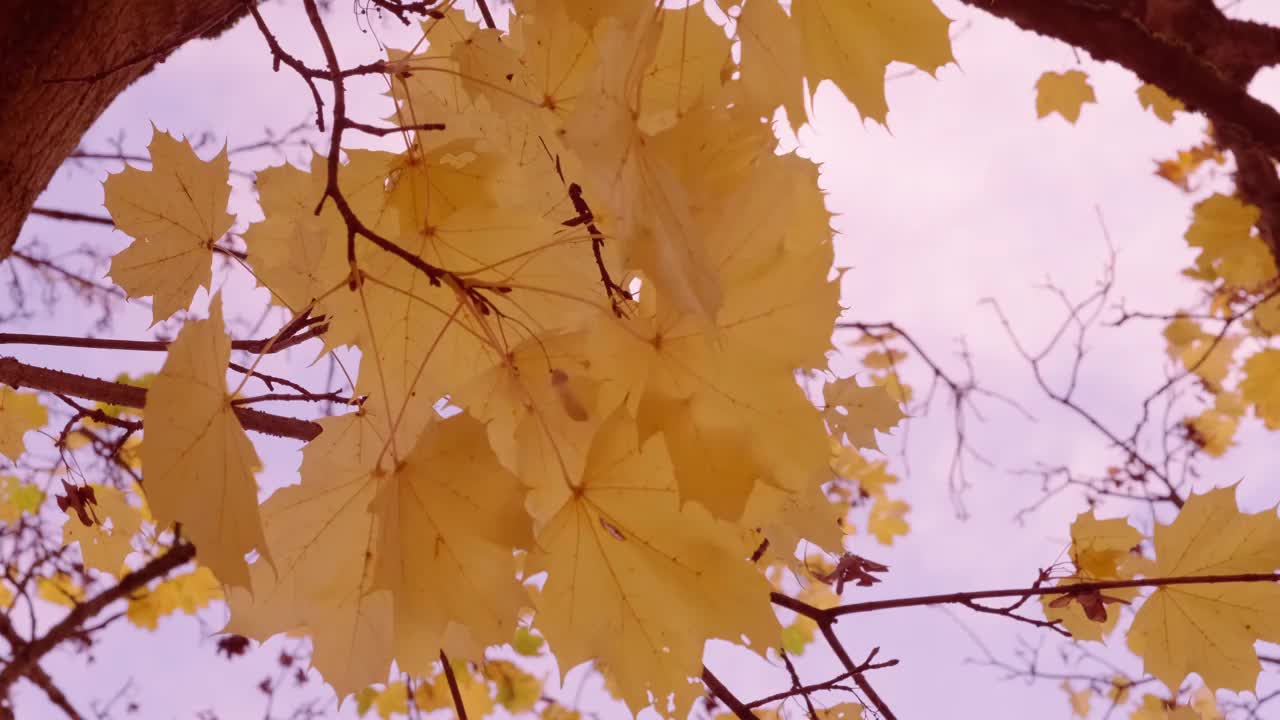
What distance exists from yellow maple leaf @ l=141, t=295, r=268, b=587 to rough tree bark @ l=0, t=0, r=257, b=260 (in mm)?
512

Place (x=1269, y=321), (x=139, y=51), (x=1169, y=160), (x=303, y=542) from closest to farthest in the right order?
(x=303, y=542), (x=139, y=51), (x=1269, y=321), (x=1169, y=160)

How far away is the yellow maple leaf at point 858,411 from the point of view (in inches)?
57.0

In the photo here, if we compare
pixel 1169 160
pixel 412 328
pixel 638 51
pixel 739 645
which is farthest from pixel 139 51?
pixel 1169 160

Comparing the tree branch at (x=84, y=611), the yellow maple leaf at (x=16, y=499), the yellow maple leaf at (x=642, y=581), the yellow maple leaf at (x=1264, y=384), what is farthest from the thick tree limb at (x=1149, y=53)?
the yellow maple leaf at (x=16, y=499)

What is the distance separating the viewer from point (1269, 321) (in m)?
2.96

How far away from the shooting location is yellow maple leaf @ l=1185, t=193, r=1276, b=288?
2973 millimetres

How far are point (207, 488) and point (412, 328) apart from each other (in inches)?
11.5

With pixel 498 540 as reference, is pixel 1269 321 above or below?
above

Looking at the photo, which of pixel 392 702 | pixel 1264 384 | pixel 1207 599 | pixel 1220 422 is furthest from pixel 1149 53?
pixel 392 702

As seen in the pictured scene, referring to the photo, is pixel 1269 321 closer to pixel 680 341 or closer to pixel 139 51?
pixel 680 341

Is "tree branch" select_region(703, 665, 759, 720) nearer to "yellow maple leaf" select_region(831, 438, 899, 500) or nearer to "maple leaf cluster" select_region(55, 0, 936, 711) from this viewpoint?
"maple leaf cluster" select_region(55, 0, 936, 711)

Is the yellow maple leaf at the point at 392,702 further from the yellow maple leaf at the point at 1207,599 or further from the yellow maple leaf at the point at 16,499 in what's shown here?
the yellow maple leaf at the point at 1207,599

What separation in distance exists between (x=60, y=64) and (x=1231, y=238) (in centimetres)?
353

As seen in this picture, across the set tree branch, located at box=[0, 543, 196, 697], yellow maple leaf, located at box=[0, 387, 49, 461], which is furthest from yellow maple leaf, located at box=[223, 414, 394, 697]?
tree branch, located at box=[0, 543, 196, 697]
